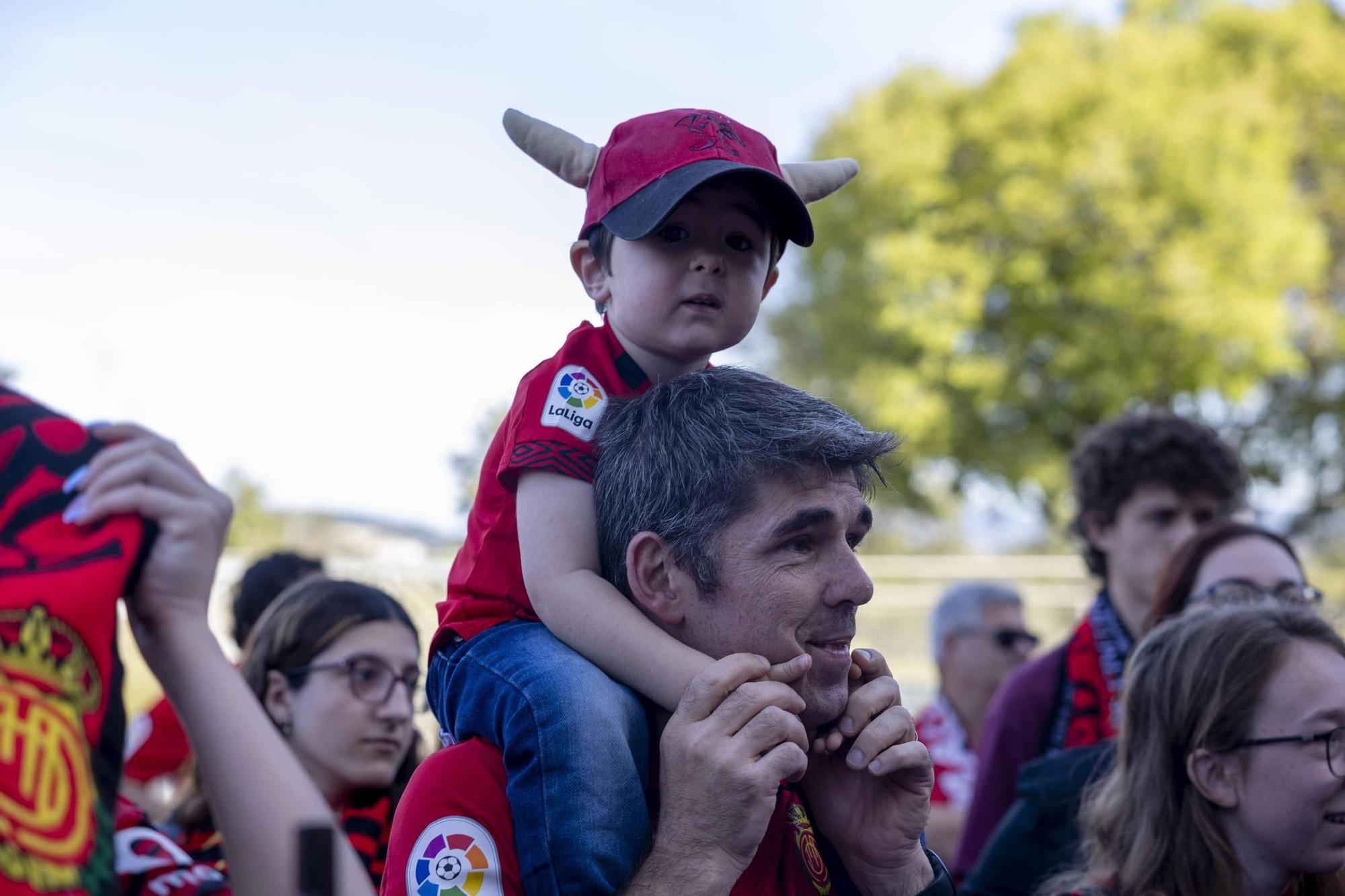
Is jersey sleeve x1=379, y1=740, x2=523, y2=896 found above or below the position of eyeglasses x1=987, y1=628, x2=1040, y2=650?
below

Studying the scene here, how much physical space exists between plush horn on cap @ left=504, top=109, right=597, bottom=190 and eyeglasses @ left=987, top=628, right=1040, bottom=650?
421 cm

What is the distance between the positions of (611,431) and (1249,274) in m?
21.7

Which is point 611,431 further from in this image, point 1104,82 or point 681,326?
point 1104,82

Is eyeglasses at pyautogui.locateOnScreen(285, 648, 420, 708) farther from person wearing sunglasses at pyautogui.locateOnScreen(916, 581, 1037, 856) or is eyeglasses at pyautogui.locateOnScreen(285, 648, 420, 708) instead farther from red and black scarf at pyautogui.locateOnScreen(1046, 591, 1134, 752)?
person wearing sunglasses at pyautogui.locateOnScreen(916, 581, 1037, 856)

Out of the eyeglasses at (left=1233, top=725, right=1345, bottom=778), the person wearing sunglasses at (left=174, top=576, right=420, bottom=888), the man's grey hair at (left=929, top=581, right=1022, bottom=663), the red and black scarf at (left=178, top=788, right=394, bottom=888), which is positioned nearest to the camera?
the eyeglasses at (left=1233, top=725, right=1345, bottom=778)

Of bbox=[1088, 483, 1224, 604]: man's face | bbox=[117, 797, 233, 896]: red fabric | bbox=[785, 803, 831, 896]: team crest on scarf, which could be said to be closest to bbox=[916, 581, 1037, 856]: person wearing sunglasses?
bbox=[1088, 483, 1224, 604]: man's face

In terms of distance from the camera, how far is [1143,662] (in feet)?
11.0

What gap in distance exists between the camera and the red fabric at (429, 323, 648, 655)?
98.8 inches

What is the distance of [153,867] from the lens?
2475mm

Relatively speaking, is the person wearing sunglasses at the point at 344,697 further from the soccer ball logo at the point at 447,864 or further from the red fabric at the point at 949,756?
the red fabric at the point at 949,756

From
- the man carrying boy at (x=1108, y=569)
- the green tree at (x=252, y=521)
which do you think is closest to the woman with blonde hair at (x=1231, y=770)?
the man carrying boy at (x=1108, y=569)

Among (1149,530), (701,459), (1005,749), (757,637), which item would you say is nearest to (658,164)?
(701,459)

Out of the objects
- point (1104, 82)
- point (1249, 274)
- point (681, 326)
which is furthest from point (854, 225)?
point (681, 326)

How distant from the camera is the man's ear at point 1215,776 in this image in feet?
10.1
